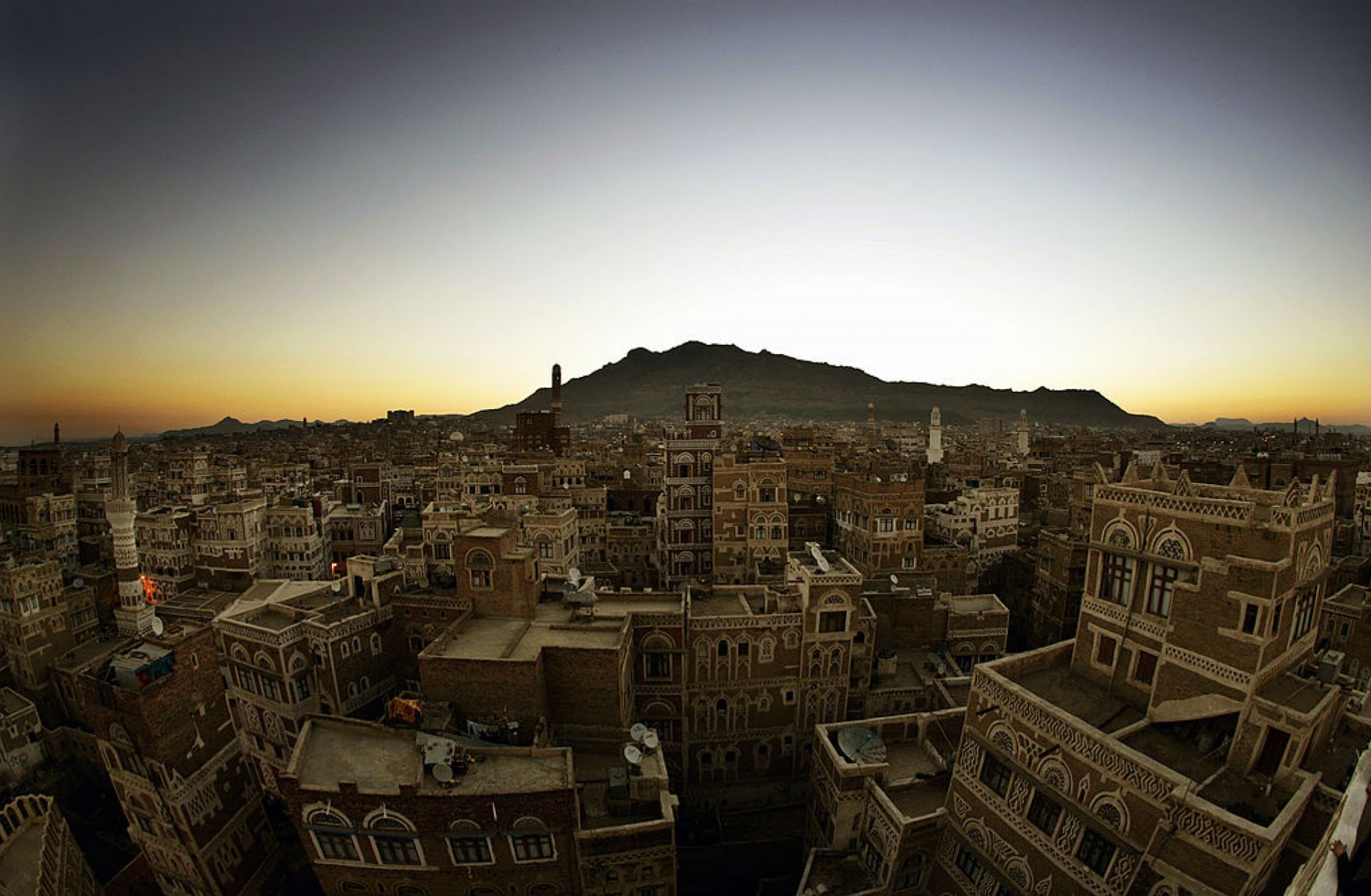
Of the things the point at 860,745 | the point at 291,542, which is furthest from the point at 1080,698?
the point at 291,542

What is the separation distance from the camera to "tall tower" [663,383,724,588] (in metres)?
53.2

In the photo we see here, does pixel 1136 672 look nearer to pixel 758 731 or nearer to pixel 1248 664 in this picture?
pixel 1248 664

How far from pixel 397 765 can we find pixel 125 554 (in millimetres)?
41523

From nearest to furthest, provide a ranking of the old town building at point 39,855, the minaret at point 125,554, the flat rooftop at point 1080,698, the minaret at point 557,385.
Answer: the flat rooftop at point 1080,698
the old town building at point 39,855
the minaret at point 125,554
the minaret at point 557,385

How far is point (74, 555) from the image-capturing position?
71438 mm

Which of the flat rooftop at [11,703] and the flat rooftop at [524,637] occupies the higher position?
the flat rooftop at [524,637]

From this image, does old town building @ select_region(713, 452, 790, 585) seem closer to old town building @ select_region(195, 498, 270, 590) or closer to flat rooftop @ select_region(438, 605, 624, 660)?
flat rooftop @ select_region(438, 605, 624, 660)

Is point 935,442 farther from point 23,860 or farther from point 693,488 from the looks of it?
point 23,860

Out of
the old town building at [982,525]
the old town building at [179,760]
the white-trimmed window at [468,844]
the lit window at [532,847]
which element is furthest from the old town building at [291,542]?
the old town building at [982,525]

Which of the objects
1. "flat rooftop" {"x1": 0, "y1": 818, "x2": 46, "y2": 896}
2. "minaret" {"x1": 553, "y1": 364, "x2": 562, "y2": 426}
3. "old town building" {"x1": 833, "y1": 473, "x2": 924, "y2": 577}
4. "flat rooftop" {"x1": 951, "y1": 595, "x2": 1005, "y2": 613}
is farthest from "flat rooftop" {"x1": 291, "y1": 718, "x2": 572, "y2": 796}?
"minaret" {"x1": 553, "y1": 364, "x2": 562, "y2": 426}

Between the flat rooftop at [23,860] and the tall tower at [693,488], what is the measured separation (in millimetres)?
40022

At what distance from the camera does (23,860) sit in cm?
2427

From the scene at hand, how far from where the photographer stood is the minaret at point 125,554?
4581cm

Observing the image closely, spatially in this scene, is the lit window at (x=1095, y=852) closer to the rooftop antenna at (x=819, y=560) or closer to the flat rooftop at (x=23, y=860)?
the rooftop antenna at (x=819, y=560)
